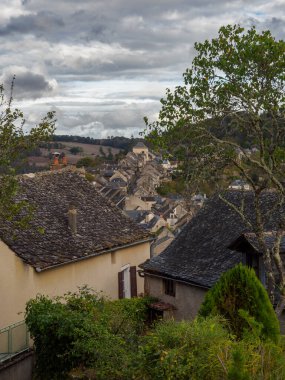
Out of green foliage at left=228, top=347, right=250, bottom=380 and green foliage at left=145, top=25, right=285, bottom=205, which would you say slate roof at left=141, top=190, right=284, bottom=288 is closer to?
green foliage at left=145, top=25, right=285, bottom=205

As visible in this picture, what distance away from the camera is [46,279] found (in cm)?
1922

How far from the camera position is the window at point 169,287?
71.1 ft

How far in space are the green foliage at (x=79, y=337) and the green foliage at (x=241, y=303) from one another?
1774 mm

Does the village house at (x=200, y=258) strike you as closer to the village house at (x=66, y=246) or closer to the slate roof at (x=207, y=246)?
the slate roof at (x=207, y=246)

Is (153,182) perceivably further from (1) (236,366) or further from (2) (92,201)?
(1) (236,366)

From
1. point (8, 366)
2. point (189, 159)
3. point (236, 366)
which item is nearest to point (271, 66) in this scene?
point (189, 159)

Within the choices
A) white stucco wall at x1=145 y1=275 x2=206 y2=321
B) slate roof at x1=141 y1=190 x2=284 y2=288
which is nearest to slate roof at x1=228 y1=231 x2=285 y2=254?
slate roof at x1=141 y1=190 x2=284 y2=288

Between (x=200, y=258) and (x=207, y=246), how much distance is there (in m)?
0.65

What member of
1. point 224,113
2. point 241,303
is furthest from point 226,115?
point 241,303

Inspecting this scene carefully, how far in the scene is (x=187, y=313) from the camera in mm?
20797

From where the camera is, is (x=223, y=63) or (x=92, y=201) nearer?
(x=223, y=63)

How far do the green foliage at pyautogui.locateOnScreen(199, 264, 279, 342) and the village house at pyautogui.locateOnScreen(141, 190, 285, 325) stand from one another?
17.9ft

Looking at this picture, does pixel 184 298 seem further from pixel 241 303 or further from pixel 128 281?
pixel 241 303

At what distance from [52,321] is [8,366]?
242cm
